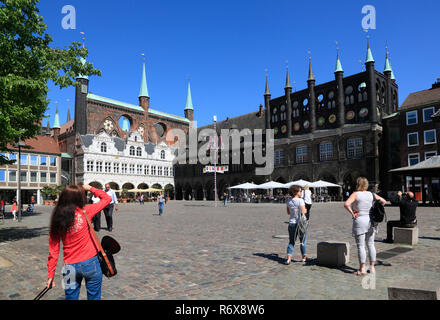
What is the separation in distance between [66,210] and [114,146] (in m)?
59.1

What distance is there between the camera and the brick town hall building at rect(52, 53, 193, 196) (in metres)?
56.1

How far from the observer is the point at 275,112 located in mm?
52469

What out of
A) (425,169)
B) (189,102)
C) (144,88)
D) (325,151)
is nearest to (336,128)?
(325,151)

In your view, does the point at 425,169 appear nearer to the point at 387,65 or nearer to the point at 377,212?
the point at 377,212

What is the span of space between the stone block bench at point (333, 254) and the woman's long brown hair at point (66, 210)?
195 inches

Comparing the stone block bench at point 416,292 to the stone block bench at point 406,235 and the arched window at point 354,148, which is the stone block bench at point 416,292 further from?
the arched window at point 354,148

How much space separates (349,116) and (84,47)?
38.8 m

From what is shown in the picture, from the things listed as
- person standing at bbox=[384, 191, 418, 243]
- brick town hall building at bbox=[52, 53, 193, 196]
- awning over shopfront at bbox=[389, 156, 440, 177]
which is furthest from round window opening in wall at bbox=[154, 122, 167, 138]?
person standing at bbox=[384, 191, 418, 243]

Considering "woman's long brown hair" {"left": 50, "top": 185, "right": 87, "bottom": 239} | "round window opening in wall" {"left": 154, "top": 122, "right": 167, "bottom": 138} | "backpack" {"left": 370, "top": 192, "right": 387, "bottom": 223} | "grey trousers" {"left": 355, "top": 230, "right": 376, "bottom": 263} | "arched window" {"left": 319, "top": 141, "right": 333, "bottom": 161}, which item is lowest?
"grey trousers" {"left": 355, "top": 230, "right": 376, "bottom": 263}

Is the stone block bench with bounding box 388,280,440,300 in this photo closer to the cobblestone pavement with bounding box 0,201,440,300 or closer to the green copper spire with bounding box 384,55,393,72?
the cobblestone pavement with bounding box 0,201,440,300

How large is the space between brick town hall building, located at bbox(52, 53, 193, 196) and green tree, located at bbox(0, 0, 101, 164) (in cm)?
4544

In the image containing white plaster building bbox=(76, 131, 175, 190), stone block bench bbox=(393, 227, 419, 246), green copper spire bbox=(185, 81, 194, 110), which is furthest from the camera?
green copper spire bbox=(185, 81, 194, 110)

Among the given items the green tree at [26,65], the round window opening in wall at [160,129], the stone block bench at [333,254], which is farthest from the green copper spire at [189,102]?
the stone block bench at [333,254]
